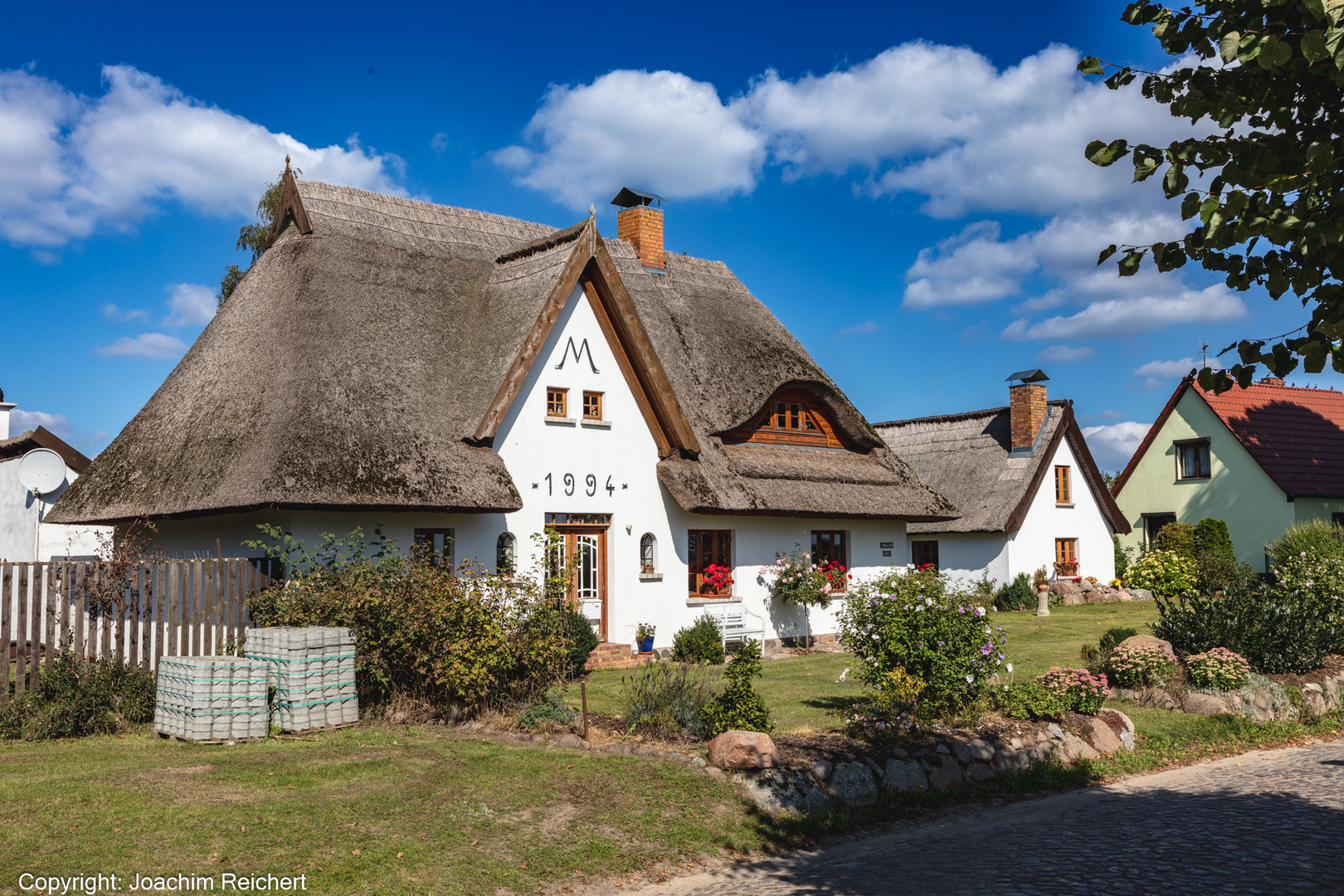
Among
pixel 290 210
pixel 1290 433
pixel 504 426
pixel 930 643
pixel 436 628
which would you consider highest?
pixel 290 210

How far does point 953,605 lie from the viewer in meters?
11.4

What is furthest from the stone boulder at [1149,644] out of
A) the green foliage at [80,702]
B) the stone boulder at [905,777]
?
the green foliage at [80,702]

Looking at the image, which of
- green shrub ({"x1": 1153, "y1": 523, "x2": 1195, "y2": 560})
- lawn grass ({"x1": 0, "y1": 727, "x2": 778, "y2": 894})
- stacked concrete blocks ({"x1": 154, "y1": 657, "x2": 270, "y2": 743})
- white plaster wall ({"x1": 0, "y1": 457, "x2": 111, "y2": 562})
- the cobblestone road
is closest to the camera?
lawn grass ({"x1": 0, "y1": 727, "x2": 778, "y2": 894})

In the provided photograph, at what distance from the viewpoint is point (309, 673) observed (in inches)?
436

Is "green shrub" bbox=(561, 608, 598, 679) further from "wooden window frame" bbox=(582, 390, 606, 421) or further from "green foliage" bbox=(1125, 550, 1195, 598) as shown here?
"green foliage" bbox=(1125, 550, 1195, 598)

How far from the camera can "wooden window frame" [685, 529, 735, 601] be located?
778 inches

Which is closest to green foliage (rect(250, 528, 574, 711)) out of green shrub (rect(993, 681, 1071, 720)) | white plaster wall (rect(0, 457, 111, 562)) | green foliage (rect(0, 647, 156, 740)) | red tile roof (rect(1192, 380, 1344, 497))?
green foliage (rect(0, 647, 156, 740))

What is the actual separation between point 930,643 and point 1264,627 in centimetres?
681

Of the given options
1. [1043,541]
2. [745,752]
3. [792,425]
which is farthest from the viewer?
[1043,541]

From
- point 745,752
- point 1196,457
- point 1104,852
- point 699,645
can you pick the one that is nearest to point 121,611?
point 745,752

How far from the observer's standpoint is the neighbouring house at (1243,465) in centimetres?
3155

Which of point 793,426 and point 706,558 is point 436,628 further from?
point 793,426

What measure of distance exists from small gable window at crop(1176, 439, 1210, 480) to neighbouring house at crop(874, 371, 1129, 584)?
11.6 feet

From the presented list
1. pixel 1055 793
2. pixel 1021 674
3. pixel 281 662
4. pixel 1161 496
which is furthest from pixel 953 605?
pixel 1161 496
